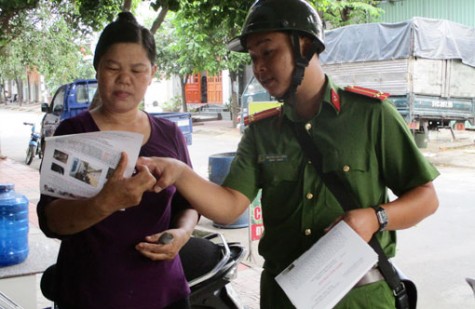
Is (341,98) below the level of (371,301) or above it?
above

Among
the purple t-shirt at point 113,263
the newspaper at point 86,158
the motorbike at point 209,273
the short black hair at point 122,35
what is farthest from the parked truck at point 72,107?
the newspaper at point 86,158

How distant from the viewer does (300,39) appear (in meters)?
1.57

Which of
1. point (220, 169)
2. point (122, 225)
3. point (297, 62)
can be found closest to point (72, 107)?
point (220, 169)

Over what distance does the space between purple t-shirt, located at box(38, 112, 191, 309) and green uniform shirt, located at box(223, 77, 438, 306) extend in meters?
0.33

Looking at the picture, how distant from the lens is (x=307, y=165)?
1.56 metres

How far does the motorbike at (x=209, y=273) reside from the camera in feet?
7.70

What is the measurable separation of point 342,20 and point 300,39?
51.4 ft

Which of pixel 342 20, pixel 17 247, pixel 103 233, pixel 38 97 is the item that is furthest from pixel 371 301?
pixel 38 97

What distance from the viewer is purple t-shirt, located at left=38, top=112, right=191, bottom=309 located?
1.63m

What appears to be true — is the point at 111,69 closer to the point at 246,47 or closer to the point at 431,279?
the point at 246,47

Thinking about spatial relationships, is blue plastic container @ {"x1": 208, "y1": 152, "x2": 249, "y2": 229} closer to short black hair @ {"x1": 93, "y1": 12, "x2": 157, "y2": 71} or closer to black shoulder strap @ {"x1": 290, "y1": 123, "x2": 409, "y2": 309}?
short black hair @ {"x1": 93, "y1": 12, "x2": 157, "y2": 71}

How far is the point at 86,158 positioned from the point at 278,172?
59 cm

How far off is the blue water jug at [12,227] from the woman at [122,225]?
126 centimetres

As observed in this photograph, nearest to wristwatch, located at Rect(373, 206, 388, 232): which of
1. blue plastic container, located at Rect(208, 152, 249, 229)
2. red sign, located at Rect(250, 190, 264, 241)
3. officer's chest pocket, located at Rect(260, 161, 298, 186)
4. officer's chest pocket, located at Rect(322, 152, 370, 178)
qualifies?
officer's chest pocket, located at Rect(322, 152, 370, 178)
